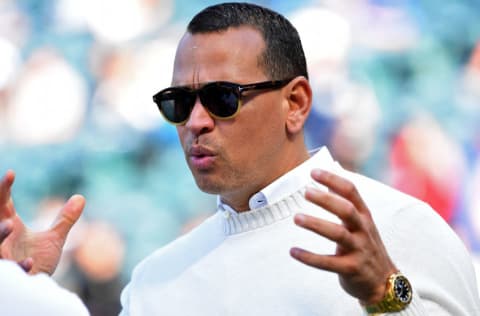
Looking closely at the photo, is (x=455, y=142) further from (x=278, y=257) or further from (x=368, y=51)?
(x=278, y=257)

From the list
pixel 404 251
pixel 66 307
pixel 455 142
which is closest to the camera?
pixel 66 307

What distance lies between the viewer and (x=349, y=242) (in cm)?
174

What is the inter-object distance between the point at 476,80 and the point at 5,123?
2.47 meters

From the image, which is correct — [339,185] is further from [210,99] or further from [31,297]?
[210,99]

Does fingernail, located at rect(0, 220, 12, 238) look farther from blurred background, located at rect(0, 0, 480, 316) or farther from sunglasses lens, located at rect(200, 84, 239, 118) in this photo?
blurred background, located at rect(0, 0, 480, 316)

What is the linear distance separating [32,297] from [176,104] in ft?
3.14

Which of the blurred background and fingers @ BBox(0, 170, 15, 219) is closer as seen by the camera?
fingers @ BBox(0, 170, 15, 219)

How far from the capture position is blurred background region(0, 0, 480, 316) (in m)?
4.90

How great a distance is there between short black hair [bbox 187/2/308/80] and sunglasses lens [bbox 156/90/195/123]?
0.19 m

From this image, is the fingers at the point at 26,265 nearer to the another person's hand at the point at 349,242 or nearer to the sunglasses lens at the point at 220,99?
the another person's hand at the point at 349,242

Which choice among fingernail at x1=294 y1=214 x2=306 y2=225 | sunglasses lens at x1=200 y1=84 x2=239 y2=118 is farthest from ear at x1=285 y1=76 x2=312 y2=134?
fingernail at x1=294 y1=214 x2=306 y2=225

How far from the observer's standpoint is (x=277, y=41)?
2549 millimetres

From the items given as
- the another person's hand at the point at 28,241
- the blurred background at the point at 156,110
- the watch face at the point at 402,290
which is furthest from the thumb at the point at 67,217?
the blurred background at the point at 156,110

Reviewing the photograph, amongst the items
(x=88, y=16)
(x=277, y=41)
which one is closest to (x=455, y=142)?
(x=88, y=16)
